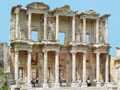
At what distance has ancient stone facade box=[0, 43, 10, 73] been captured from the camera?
33.0 metres

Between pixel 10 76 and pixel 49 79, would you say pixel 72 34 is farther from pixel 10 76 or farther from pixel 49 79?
pixel 10 76

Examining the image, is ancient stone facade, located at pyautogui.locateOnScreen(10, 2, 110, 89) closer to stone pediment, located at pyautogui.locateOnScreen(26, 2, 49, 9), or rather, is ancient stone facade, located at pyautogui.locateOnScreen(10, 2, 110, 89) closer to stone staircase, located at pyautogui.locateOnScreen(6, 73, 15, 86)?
stone pediment, located at pyautogui.locateOnScreen(26, 2, 49, 9)

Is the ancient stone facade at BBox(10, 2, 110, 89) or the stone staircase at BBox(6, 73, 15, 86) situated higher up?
the ancient stone facade at BBox(10, 2, 110, 89)

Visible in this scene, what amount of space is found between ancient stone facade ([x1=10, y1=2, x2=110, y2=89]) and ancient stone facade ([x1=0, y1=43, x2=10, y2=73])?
2.14 feet

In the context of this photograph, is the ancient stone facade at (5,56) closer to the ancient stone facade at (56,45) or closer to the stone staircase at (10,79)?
the ancient stone facade at (56,45)

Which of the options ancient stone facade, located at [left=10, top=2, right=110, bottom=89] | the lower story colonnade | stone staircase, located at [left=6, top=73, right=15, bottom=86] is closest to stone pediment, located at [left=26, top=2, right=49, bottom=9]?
ancient stone facade, located at [left=10, top=2, right=110, bottom=89]

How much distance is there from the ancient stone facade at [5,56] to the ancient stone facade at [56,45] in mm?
654

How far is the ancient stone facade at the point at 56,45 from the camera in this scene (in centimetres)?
3284

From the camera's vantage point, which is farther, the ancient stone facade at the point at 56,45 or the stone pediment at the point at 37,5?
the stone pediment at the point at 37,5

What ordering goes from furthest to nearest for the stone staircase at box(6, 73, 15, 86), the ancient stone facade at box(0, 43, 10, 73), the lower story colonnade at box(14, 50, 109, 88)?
the ancient stone facade at box(0, 43, 10, 73), the lower story colonnade at box(14, 50, 109, 88), the stone staircase at box(6, 73, 15, 86)

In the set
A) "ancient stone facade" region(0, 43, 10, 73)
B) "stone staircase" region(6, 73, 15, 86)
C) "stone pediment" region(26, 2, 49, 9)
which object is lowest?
"stone staircase" region(6, 73, 15, 86)

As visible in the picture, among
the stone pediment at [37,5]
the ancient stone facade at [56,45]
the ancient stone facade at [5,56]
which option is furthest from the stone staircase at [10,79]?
the stone pediment at [37,5]

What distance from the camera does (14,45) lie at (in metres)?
32.2

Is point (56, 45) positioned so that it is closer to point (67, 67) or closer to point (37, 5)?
point (67, 67)
